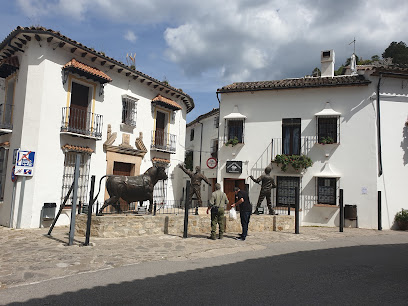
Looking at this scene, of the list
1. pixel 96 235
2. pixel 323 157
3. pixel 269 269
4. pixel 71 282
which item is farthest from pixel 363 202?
pixel 71 282

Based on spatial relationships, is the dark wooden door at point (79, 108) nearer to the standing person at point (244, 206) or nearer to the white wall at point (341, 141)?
the standing person at point (244, 206)

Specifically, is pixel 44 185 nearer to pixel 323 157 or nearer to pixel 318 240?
pixel 318 240

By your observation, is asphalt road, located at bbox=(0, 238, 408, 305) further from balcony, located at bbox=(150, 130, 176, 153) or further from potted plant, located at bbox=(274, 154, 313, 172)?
balcony, located at bbox=(150, 130, 176, 153)

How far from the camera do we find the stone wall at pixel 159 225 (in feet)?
28.7

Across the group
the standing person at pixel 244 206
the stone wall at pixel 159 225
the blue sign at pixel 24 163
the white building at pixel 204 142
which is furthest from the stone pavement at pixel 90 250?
the white building at pixel 204 142

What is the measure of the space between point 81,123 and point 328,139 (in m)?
10.9

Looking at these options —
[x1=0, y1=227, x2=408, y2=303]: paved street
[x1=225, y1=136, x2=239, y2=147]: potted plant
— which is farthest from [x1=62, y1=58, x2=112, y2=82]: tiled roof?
[x1=225, y1=136, x2=239, y2=147]: potted plant

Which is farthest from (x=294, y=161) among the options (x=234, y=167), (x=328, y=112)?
(x=234, y=167)

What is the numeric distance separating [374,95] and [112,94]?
38.3 ft

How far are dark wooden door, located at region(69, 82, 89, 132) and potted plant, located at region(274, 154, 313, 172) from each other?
8.77 meters

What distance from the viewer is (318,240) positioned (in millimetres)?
9945

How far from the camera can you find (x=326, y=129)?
49.4 ft

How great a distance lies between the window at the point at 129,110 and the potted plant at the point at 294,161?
6.96m

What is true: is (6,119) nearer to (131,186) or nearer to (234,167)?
(131,186)
